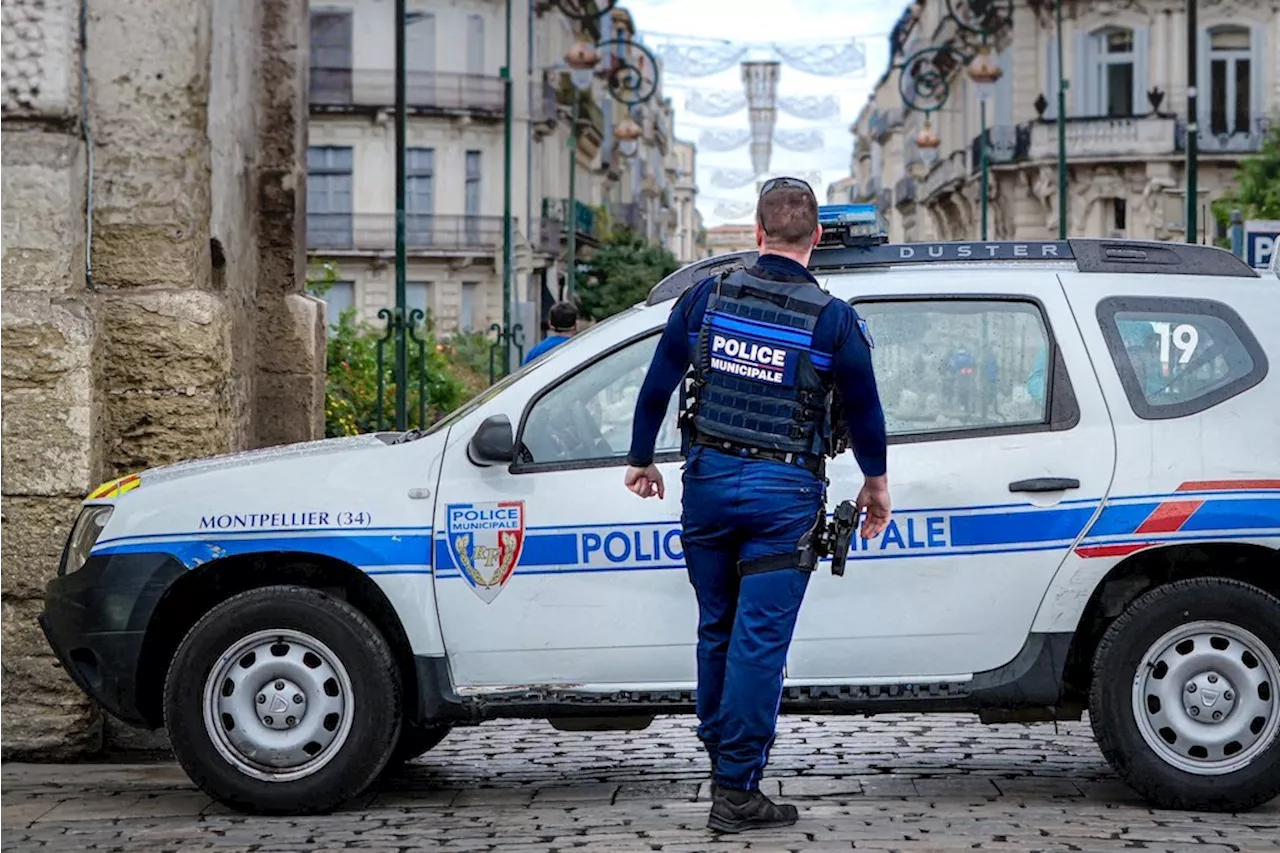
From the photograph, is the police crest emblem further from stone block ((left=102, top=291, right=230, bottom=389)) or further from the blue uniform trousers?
stone block ((left=102, top=291, right=230, bottom=389))

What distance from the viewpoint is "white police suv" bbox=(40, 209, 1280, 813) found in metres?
7.14

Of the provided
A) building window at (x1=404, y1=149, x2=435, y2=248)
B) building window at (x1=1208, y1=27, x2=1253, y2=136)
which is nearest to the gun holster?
building window at (x1=1208, y1=27, x2=1253, y2=136)

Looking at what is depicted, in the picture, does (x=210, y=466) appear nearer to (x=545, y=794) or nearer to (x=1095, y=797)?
(x=545, y=794)

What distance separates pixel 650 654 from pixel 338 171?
55853mm

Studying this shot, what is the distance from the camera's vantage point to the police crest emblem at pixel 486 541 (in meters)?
7.19

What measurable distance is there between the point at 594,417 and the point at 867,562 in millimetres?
975

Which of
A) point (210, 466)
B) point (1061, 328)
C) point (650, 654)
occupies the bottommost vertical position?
point (650, 654)

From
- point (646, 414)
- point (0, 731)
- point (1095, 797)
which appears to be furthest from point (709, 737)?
point (0, 731)

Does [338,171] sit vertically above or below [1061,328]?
above

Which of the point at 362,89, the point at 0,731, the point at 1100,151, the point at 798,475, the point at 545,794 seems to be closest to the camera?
the point at 798,475

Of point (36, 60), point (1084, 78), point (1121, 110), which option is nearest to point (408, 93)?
point (1084, 78)

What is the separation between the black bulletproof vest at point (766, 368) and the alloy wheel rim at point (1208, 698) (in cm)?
138

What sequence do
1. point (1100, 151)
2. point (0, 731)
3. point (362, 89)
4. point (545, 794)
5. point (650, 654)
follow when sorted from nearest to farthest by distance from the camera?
point (650, 654), point (545, 794), point (0, 731), point (1100, 151), point (362, 89)

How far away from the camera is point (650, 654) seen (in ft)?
23.5
